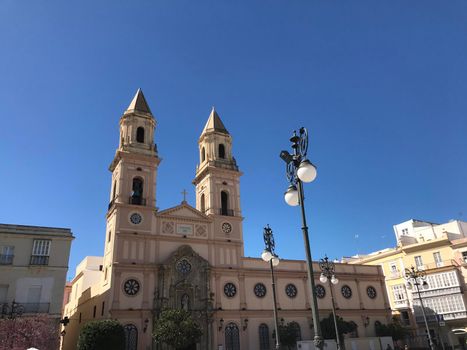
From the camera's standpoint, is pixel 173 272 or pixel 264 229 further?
pixel 173 272

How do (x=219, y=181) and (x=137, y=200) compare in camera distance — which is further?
(x=219, y=181)

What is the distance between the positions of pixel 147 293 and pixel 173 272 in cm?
268

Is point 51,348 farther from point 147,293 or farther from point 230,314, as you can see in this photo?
point 230,314

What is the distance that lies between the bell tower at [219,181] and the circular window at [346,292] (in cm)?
1240

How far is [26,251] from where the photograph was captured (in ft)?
85.9

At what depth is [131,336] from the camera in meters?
29.6

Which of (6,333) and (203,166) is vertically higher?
(203,166)

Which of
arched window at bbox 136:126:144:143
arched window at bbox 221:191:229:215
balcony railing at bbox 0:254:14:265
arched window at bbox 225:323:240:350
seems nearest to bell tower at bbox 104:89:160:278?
arched window at bbox 136:126:144:143

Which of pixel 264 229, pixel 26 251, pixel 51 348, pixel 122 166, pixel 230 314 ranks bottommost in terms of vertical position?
pixel 51 348

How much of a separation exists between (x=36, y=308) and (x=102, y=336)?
4.51 meters

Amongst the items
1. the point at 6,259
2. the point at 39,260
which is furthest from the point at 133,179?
the point at 6,259

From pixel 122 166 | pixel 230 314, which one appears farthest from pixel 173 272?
pixel 122 166

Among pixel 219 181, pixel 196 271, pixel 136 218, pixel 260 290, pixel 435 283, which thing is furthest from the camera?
pixel 435 283

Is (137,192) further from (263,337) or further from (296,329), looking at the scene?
(296,329)
